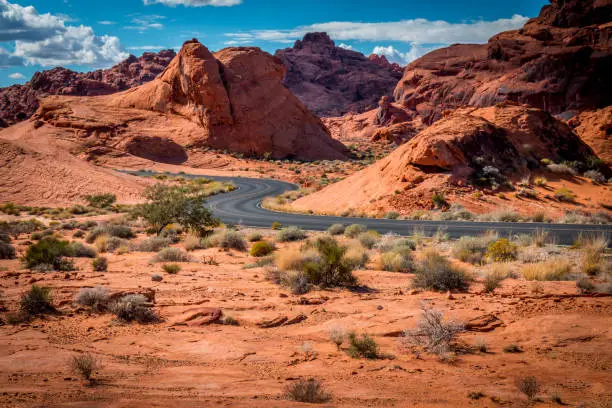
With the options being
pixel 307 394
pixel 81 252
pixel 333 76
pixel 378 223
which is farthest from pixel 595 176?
pixel 333 76

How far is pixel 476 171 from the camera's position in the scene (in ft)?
94.7

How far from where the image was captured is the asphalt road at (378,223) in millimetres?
19438

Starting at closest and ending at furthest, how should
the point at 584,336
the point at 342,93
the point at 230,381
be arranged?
the point at 230,381 < the point at 584,336 < the point at 342,93

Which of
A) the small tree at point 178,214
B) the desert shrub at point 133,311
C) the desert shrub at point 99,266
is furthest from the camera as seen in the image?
the small tree at point 178,214

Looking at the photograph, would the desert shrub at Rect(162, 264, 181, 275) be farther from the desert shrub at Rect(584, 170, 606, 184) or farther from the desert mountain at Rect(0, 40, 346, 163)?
the desert mountain at Rect(0, 40, 346, 163)

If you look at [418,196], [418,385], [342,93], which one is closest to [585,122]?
[418,196]

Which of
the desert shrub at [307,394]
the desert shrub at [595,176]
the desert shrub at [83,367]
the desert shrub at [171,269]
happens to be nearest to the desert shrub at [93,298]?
the desert shrub at [171,269]

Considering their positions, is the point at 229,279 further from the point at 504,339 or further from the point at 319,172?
the point at 319,172

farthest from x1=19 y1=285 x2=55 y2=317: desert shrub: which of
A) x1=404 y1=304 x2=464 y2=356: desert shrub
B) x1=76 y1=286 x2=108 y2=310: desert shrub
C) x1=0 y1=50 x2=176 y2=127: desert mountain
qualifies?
x1=0 y1=50 x2=176 y2=127: desert mountain

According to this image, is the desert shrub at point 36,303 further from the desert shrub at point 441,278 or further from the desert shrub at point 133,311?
the desert shrub at point 441,278

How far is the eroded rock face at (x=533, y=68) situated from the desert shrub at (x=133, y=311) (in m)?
58.1

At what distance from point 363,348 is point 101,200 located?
1341 inches

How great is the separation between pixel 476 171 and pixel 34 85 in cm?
11885

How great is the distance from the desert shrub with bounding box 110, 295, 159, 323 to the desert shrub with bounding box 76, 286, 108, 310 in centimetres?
51
